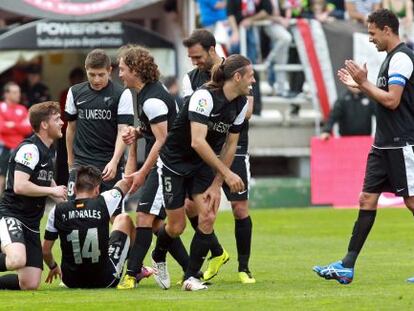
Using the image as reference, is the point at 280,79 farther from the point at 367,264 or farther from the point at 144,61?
the point at 144,61

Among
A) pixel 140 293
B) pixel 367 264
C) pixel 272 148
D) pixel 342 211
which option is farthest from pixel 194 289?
pixel 272 148

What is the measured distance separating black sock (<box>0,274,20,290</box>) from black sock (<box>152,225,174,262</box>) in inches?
50.4

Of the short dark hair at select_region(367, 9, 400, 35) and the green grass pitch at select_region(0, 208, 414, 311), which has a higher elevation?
the short dark hair at select_region(367, 9, 400, 35)

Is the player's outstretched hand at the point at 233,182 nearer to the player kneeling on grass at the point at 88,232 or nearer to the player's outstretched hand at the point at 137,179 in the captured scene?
the player's outstretched hand at the point at 137,179

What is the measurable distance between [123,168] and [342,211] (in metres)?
9.23

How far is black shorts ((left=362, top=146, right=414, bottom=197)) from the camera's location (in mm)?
12414

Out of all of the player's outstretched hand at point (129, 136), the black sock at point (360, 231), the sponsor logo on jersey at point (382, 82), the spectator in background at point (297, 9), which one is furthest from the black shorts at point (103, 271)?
the spectator in background at point (297, 9)

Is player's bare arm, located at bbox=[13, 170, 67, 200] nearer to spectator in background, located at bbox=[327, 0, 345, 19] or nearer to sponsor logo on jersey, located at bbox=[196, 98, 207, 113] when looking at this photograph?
sponsor logo on jersey, located at bbox=[196, 98, 207, 113]

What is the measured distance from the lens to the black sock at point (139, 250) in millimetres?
12547

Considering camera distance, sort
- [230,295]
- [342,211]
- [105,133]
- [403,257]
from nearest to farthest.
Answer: [230,295], [105,133], [403,257], [342,211]

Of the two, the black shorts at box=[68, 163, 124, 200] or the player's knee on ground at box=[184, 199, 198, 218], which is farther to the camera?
the black shorts at box=[68, 163, 124, 200]

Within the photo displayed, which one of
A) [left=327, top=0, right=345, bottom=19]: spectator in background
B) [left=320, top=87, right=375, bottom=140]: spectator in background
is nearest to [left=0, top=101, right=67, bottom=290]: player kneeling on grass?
[left=320, top=87, right=375, bottom=140]: spectator in background

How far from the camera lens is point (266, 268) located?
47.1 feet

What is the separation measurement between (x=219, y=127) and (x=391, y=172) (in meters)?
1.66
